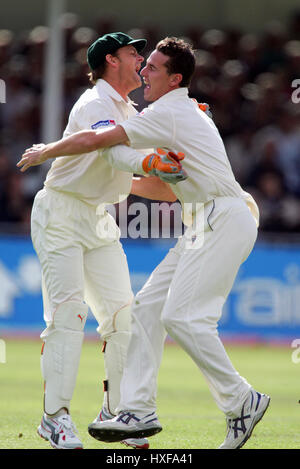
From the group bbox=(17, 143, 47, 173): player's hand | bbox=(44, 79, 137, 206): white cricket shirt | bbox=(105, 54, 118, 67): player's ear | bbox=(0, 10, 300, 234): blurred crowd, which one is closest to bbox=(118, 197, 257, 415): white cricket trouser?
bbox=(44, 79, 137, 206): white cricket shirt

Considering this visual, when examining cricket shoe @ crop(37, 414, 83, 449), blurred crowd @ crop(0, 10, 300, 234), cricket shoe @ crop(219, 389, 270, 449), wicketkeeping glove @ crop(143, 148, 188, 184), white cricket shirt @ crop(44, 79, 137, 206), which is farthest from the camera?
blurred crowd @ crop(0, 10, 300, 234)

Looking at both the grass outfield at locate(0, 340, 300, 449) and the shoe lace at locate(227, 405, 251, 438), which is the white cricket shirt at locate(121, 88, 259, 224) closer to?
the shoe lace at locate(227, 405, 251, 438)

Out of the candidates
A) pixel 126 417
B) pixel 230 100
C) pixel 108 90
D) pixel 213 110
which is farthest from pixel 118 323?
pixel 230 100

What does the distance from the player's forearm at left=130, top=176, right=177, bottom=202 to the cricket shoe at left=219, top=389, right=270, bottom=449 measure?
167cm

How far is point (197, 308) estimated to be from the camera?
5.86 metres

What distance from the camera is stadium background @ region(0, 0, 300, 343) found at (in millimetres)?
13781

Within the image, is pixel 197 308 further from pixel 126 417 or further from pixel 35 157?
pixel 35 157

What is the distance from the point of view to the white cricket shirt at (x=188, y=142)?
19.4 ft

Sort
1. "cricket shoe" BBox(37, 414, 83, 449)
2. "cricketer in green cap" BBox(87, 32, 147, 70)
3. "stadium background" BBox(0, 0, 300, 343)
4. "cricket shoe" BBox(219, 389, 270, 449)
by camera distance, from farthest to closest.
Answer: "stadium background" BBox(0, 0, 300, 343) → "cricketer in green cap" BBox(87, 32, 147, 70) → "cricket shoe" BBox(37, 414, 83, 449) → "cricket shoe" BBox(219, 389, 270, 449)

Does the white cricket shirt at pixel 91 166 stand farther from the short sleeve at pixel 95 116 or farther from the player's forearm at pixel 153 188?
the player's forearm at pixel 153 188

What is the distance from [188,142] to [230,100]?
33.1 ft
